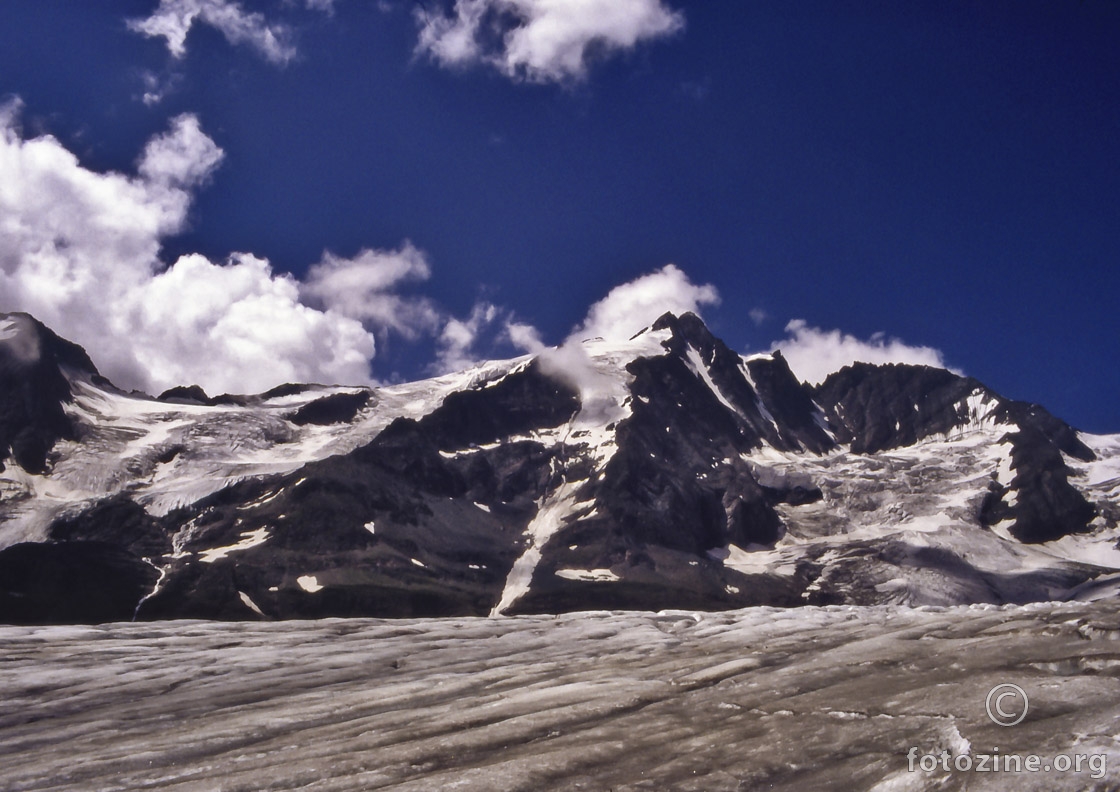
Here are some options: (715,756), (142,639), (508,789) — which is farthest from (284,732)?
(142,639)

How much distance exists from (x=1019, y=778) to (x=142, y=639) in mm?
67992

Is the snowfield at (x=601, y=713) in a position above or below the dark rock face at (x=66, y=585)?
below

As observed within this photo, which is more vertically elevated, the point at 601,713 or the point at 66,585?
the point at 66,585

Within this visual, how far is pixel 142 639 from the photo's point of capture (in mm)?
70375

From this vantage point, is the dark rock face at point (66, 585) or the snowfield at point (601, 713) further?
the dark rock face at point (66, 585)

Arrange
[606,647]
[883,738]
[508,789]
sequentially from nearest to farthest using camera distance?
[508,789]
[883,738]
[606,647]

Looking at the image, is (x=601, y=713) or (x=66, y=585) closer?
(x=601, y=713)

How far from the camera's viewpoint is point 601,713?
31016 mm

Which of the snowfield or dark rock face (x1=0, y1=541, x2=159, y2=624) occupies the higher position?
dark rock face (x1=0, y1=541, x2=159, y2=624)

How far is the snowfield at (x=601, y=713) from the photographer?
23.2 m

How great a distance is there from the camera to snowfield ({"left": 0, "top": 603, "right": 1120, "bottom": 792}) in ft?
76.1

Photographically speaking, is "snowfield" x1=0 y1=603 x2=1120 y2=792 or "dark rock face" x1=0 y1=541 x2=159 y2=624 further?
"dark rock face" x1=0 y1=541 x2=159 y2=624

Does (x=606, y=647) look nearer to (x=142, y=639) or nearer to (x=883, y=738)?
(x=883, y=738)

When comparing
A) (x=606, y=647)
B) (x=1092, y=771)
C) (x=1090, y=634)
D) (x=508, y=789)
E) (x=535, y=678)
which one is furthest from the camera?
(x=606, y=647)
